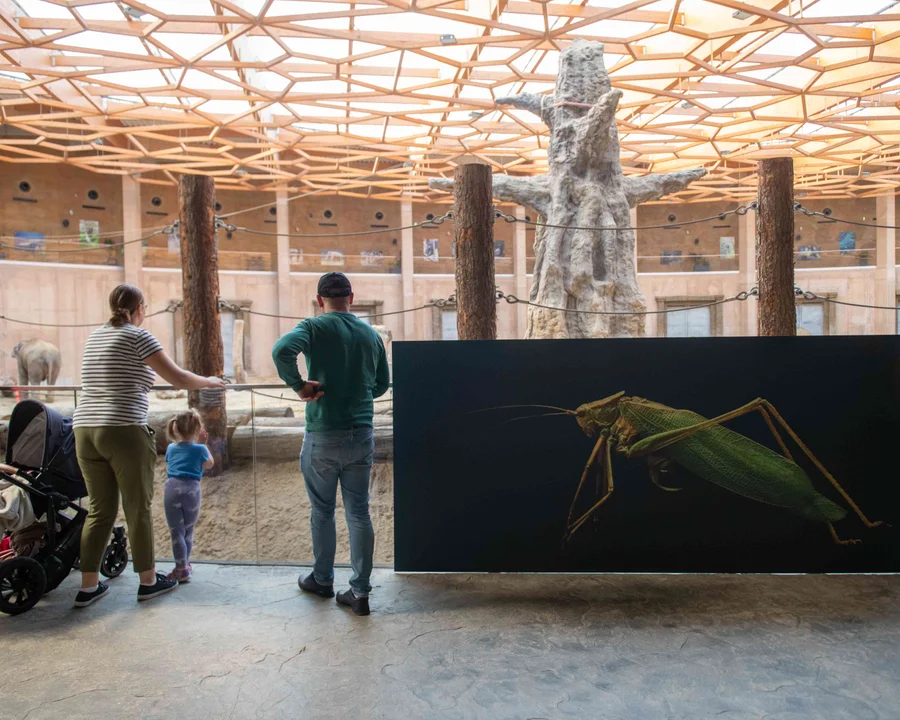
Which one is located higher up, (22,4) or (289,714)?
(22,4)

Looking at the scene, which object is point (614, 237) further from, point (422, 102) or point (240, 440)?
point (422, 102)

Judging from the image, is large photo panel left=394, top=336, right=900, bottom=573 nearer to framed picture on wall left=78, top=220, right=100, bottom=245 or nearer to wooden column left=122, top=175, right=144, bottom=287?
wooden column left=122, top=175, right=144, bottom=287

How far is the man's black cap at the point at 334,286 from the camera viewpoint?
3612 millimetres

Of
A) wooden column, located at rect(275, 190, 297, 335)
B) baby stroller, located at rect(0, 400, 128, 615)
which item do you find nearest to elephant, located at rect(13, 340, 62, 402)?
wooden column, located at rect(275, 190, 297, 335)

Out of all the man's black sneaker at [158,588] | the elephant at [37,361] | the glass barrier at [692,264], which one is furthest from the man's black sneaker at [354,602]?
the glass barrier at [692,264]

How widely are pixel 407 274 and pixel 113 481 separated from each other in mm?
24195

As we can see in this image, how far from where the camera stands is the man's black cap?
361 centimetres

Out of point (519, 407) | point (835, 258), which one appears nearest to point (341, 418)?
point (519, 407)

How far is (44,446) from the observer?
380cm

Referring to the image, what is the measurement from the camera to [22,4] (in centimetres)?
1448

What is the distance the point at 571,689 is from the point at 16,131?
A: 24.9m

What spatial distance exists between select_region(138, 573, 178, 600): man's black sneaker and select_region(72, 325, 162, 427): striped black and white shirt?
0.85 metres

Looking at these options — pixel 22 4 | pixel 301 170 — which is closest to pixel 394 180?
pixel 301 170

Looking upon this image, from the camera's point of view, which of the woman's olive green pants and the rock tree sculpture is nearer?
the woman's olive green pants
